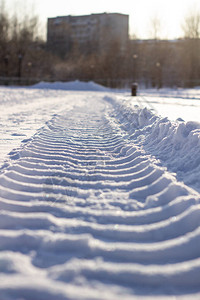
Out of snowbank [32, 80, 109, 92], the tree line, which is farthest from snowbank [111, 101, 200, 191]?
the tree line

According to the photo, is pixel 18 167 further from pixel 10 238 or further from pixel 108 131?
pixel 108 131

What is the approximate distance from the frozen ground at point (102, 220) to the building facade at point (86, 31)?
72099 mm

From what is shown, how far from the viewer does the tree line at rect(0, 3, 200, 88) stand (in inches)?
1871

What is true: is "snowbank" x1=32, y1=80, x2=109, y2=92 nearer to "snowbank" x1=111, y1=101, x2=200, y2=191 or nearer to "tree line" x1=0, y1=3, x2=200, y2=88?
"tree line" x1=0, y1=3, x2=200, y2=88

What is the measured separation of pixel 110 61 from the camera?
50406 mm

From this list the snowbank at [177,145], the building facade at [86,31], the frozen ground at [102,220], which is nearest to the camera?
the frozen ground at [102,220]

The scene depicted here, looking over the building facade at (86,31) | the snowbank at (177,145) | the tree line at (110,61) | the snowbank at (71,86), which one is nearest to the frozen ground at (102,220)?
the snowbank at (177,145)

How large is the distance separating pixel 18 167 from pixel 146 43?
2198 inches

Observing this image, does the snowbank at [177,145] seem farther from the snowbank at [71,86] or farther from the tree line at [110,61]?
the tree line at [110,61]

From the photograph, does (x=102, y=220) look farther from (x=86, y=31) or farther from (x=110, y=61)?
(x=86, y=31)

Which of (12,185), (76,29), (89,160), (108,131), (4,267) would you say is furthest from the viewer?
(76,29)

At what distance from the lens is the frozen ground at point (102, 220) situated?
186cm

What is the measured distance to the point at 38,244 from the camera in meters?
2.25

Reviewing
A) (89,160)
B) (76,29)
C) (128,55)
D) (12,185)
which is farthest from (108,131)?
(76,29)
